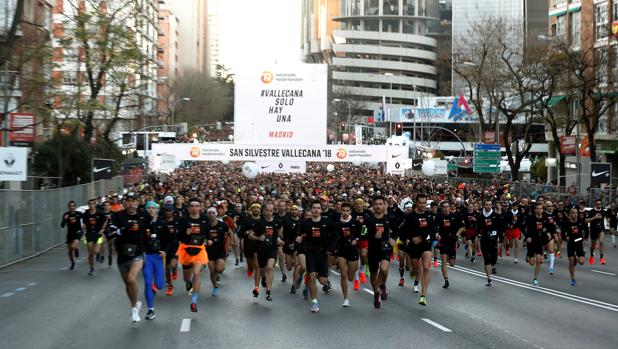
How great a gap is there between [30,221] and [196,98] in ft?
293

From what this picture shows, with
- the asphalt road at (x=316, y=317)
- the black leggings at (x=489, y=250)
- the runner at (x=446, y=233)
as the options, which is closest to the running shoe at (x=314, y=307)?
the asphalt road at (x=316, y=317)

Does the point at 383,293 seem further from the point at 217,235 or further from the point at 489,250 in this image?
the point at 489,250

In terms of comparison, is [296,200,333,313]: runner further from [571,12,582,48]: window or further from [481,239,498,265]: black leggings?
[571,12,582,48]: window

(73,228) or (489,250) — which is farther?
(73,228)

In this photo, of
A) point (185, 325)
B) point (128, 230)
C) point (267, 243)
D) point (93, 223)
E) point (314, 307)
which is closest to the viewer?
point (185, 325)

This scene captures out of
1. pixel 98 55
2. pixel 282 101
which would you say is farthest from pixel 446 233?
pixel 98 55

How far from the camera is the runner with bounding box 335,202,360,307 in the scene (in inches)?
567

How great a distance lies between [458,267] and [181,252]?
33.3ft

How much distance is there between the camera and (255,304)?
14.8 m

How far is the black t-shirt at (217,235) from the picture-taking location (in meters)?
15.2

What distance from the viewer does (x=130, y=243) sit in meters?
13.0

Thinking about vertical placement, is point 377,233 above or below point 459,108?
below

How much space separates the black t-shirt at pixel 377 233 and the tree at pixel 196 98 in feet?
305

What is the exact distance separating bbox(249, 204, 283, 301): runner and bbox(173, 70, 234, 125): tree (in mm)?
91593
